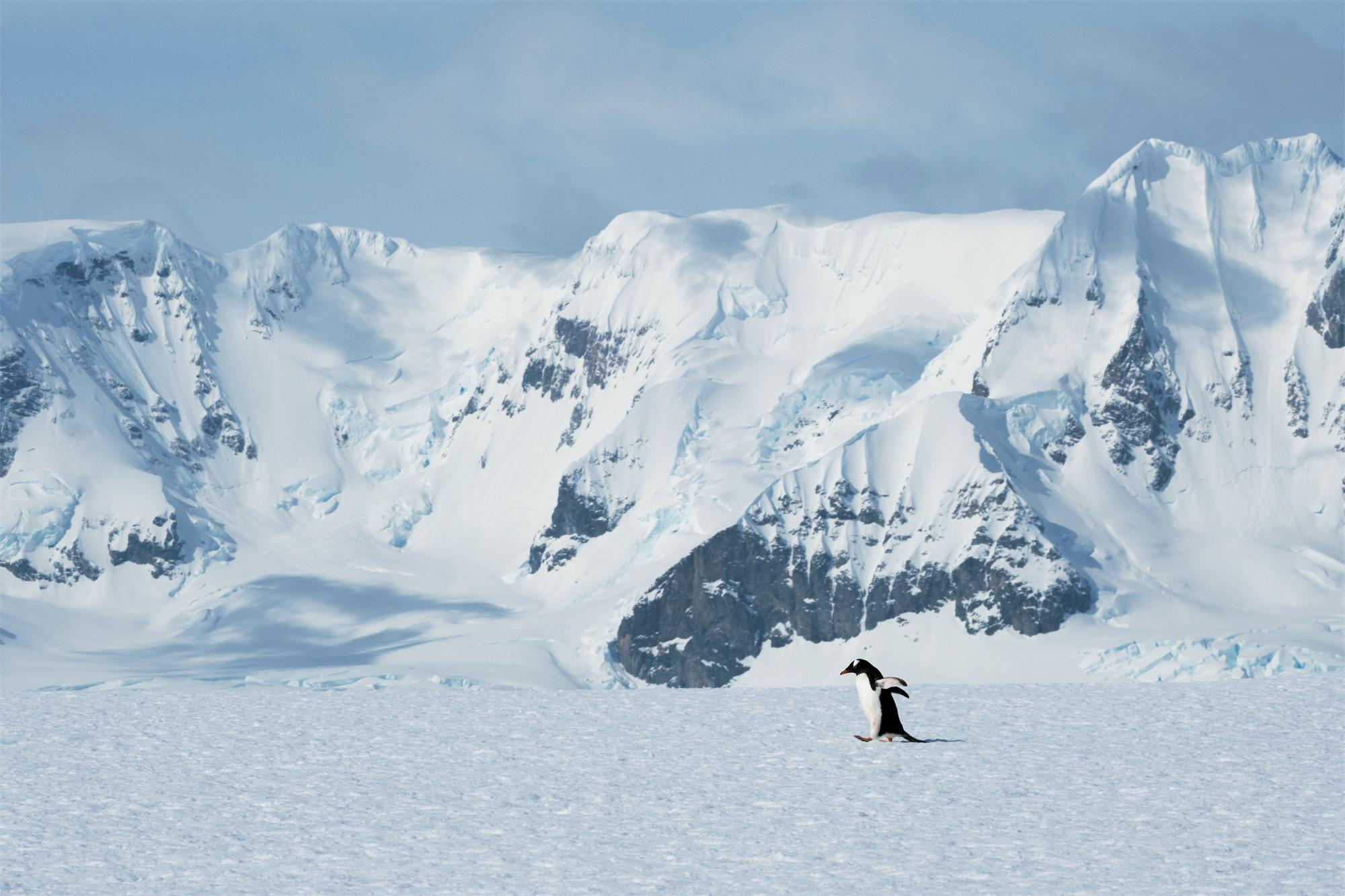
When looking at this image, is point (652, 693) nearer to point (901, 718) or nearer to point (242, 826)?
point (901, 718)

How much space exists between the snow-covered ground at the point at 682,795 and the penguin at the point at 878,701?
1.53 ft

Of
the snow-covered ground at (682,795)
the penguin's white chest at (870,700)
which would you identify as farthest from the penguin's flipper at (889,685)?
the snow-covered ground at (682,795)

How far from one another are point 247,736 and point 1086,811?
16.9m

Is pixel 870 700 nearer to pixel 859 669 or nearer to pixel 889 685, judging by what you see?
pixel 889 685

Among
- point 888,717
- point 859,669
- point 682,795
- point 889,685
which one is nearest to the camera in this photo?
point 682,795

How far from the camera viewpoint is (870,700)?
33125 mm

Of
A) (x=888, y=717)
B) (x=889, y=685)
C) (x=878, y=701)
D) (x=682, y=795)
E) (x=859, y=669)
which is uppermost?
(x=859, y=669)

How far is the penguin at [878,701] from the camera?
32.0 metres

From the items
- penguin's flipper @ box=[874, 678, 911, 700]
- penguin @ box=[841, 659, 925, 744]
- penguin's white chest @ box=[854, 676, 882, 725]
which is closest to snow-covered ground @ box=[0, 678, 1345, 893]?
penguin @ box=[841, 659, 925, 744]

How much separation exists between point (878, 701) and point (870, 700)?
0.16 metres

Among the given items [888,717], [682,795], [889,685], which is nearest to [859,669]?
[889,685]

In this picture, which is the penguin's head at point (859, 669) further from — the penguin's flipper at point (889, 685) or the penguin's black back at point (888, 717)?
the penguin's black back at point (888, 717)

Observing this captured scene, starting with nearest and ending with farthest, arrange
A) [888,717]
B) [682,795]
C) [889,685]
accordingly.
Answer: [682,795], [889,685], [888,717]

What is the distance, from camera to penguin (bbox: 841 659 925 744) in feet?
105
